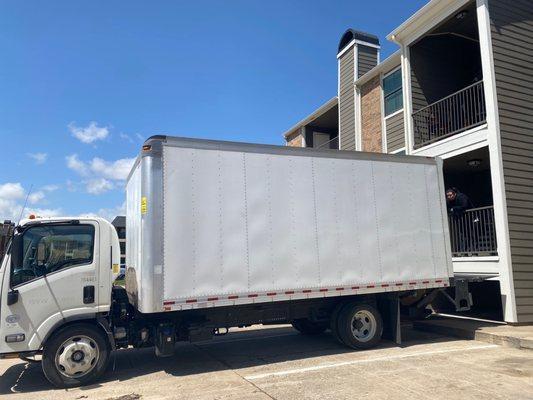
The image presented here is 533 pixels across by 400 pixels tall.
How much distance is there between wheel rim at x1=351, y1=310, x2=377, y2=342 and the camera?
8.64 metres

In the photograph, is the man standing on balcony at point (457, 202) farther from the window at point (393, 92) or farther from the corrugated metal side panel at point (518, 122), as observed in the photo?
the window at point (393, 92)

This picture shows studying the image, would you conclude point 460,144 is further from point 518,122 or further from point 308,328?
point 308,328

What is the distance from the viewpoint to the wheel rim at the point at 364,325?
8.64 m

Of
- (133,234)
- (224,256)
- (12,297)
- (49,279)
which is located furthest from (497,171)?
(12,297)

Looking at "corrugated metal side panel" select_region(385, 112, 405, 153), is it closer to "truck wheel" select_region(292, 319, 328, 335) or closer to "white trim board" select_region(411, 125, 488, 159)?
"white trim board" select_region(411, 125, 488, 159)

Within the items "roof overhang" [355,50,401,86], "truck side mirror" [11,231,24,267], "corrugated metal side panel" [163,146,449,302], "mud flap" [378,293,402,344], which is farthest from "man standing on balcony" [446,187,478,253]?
"truck side mirror" [11,231,24,267]

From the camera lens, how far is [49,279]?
6.66m

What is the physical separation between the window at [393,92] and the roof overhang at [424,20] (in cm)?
146

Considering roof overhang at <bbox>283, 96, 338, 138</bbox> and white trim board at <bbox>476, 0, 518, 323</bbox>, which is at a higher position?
roof overhang at <bbox>283, 96, 338, 138</bbox>

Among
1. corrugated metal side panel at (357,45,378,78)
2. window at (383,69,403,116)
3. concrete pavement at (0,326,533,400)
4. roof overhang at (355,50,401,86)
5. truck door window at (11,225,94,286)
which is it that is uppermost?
corrugated metal side panel at (357,45,378,78)

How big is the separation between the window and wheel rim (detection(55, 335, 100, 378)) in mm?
11352

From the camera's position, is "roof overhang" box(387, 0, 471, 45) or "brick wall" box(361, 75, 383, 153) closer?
"roof overhang" box(387, 0, 471, 45)

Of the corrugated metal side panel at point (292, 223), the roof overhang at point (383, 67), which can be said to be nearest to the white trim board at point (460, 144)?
the corrugated metal side panel at point (292, 223)

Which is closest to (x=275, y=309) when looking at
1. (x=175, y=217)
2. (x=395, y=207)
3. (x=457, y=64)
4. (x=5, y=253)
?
(x=175, y=217)
